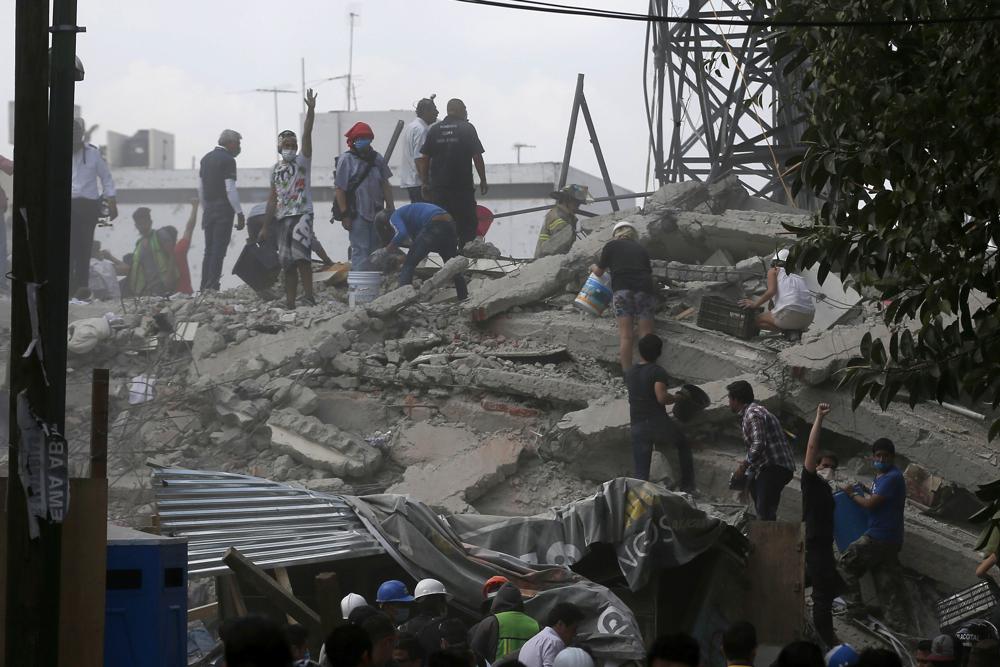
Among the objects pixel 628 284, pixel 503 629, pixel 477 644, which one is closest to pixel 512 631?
pixel 503 629

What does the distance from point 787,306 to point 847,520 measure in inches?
118

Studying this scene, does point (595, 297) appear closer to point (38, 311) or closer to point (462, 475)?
point (462, 475)

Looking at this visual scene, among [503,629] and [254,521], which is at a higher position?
[254,521]

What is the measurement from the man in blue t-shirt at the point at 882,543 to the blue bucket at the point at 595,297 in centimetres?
382

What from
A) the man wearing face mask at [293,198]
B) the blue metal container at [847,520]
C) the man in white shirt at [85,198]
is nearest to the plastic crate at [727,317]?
the blue metal container at [847,520]

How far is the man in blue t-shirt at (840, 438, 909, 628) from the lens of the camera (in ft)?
30.9

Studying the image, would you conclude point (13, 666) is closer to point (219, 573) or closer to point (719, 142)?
point (219, 573)

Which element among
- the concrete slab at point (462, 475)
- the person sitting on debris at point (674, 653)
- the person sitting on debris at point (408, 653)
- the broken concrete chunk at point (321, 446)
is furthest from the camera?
the broken concrete chunk at point (321, 446)

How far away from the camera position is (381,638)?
17.0ft

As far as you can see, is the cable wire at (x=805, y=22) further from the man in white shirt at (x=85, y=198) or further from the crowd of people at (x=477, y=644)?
the man in white shirt at (x=85, y=198)

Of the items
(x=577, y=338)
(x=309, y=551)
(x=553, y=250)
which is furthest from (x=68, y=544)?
(x=553, y=250)

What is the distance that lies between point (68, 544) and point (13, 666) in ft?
1.74

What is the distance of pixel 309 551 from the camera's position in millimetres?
8211

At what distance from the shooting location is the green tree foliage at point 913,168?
5.74 m
